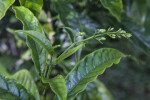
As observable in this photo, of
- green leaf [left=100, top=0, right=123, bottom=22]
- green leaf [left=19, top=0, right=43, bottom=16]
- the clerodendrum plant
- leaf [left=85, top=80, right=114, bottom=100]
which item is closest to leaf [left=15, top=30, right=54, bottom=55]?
the clerodendrum plant

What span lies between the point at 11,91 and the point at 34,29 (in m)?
0.19

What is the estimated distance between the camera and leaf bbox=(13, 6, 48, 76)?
1.86 ft

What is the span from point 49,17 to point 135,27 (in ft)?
1.42

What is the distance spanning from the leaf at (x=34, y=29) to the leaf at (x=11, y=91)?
76 mm

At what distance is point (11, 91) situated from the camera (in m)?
0.57

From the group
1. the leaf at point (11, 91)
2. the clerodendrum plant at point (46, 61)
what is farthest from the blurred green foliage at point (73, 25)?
the leaf at point (11, 91)

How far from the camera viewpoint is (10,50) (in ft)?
5.49

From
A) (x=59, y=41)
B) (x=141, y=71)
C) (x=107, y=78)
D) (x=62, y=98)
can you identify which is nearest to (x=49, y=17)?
(x=59, y=41)

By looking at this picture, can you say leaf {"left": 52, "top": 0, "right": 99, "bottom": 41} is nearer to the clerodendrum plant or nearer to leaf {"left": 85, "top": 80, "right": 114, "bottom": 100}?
the clerodendrum plant

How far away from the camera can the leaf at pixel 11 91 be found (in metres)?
0.55

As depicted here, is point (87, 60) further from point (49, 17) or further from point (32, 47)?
point (49, 17)

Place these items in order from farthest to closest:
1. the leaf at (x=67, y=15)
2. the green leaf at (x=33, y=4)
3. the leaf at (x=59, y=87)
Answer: the leaf at (x=67, y=15) < the green leaf at (x=33, y=4) < the leaf at (x=59, y=87)

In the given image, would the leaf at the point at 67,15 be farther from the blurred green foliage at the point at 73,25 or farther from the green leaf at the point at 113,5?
the green leaf at the point at 113,5

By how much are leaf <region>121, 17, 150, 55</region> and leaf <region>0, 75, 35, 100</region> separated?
507 millimetres
